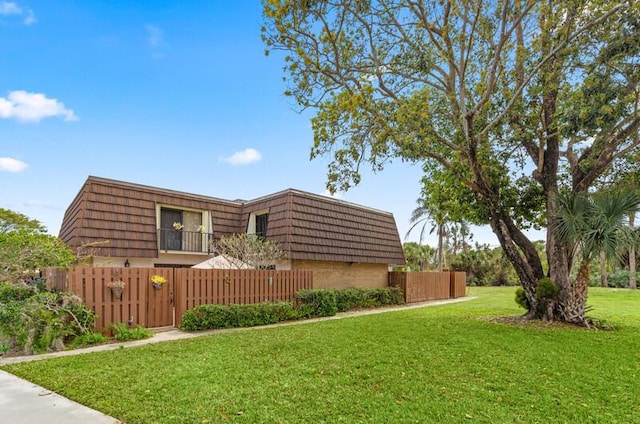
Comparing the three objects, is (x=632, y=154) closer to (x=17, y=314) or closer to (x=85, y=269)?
(x=85, y=269)

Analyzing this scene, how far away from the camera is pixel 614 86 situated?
8.76 meters

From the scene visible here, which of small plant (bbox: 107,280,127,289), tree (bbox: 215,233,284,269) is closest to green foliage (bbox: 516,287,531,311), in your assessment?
tree (bbox: 215,233,284,269)

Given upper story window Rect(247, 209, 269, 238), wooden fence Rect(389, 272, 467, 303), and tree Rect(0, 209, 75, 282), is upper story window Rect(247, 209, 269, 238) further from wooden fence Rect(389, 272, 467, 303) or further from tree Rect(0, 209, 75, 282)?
tree Rect(0, 209, 75, 282)

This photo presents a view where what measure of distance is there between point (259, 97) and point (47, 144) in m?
8.39

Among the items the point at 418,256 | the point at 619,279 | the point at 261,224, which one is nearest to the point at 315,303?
the point at 261,224

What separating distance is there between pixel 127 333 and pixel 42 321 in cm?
173

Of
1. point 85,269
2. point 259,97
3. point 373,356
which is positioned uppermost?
point 259,97

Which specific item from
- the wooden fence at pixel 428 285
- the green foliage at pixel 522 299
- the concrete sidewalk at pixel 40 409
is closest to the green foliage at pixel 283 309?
the wooden fence at pixel 428 285

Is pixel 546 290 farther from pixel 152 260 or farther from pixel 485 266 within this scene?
pixel 485 266

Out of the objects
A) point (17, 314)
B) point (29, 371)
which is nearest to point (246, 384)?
point (29, 371)

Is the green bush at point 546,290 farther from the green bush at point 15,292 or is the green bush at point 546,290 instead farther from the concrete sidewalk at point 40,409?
the green bush at point 15,292

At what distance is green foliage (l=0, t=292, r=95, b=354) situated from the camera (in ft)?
24.7

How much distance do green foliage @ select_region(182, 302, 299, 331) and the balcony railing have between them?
6220mm

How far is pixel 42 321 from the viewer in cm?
773
